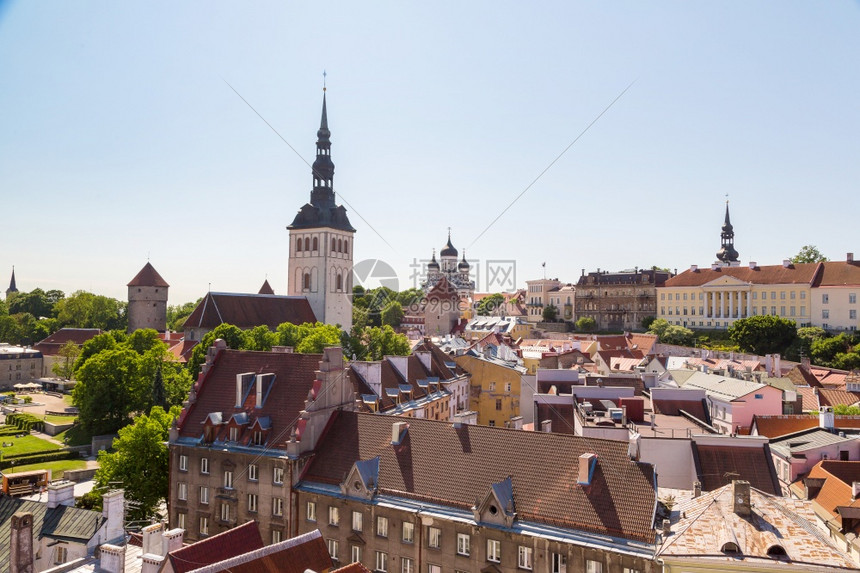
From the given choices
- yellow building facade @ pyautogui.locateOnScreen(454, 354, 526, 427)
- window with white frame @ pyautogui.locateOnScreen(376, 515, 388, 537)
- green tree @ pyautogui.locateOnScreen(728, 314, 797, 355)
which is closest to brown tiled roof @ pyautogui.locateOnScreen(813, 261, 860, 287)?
green tree @ pyautogui.locateOnScreen(728, 314, 797, 355)

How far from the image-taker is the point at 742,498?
64.4 ft

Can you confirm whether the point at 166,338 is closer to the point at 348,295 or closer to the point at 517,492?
the point at 348,295

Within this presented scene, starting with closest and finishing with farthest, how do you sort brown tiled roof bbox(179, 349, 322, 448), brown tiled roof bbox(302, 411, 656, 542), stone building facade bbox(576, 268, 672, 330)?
1. brown tiled roof bbox(302, 411, 656, 542)
2. brown tiled roof bbox(179, 349, 322, 448)
3. stone building facade bbox(576, 268, 672, 330)

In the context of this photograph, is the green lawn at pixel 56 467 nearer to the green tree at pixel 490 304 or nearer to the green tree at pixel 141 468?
the green tree at pixel 141 468

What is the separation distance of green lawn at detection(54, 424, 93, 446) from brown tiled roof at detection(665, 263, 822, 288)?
94.4m

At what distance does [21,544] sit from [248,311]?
62384 millimetres

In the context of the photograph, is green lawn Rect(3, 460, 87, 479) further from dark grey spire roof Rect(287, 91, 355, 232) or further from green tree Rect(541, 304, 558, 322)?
green tree Rect(541, 304, 558, 322)

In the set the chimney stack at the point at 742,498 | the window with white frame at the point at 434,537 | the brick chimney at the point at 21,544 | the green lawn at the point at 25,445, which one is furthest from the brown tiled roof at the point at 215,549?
the green lawn at the point at 25,445

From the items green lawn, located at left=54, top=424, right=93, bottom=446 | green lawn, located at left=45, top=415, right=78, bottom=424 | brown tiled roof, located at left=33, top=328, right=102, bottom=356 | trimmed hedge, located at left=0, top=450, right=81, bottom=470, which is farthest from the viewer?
brown tiled roof, located at left=33, top=328, right=102, bottom=356

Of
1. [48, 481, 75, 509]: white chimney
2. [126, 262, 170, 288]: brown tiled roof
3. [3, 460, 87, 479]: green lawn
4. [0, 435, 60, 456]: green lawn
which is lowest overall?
[3, 460, 87, 479]: green lawn

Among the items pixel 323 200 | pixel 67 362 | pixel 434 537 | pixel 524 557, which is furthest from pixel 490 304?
pixel 524 557

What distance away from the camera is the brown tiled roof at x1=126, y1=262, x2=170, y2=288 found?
94.9 m

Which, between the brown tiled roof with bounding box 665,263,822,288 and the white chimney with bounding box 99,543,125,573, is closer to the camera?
the white chimney with bounding box 99,543,125,573

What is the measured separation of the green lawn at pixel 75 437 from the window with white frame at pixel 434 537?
45.2 meters
